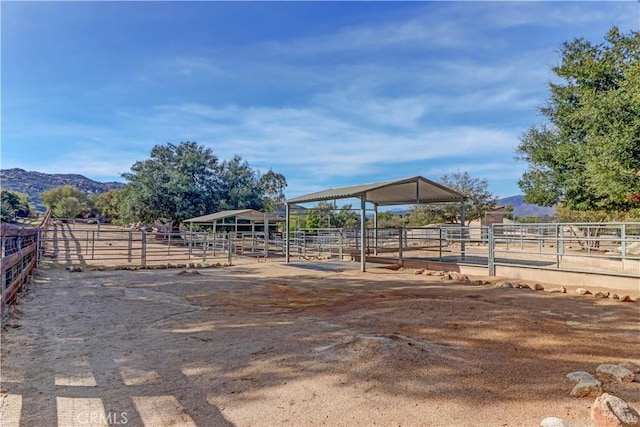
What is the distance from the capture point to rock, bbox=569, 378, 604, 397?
241 cm

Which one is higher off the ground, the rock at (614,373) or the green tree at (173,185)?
the green tree at (173,185)

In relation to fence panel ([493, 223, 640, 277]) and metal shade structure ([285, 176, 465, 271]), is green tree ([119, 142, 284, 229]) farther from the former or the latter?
fence panel ([493, 223, 640, 277])

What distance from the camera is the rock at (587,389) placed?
2.41m

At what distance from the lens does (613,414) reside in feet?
6.54

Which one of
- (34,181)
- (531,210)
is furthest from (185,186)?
(34,181)

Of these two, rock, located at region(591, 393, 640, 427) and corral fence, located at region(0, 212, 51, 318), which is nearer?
rock, located at region(591, 393, 640, 427)

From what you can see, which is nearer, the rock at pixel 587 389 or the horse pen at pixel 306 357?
the horse pen at pixel 306 357

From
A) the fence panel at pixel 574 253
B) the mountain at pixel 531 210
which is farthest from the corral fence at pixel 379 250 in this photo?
the mountain at pixel 531 210

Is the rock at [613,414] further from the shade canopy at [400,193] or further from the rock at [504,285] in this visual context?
the shade canopy at [400,193]

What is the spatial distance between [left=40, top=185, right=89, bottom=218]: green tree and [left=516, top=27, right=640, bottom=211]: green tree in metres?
49.8

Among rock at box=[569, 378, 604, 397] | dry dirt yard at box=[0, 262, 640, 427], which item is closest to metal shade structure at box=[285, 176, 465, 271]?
dry dirt yard at box=[0, 262, 640, 427]

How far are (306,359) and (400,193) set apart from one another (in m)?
9.83

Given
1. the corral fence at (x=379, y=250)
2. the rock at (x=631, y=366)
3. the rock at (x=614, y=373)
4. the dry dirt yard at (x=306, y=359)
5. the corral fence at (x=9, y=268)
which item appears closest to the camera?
the dry dirt yard at (x=306, y=359)

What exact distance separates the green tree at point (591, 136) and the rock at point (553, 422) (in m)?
10.2
